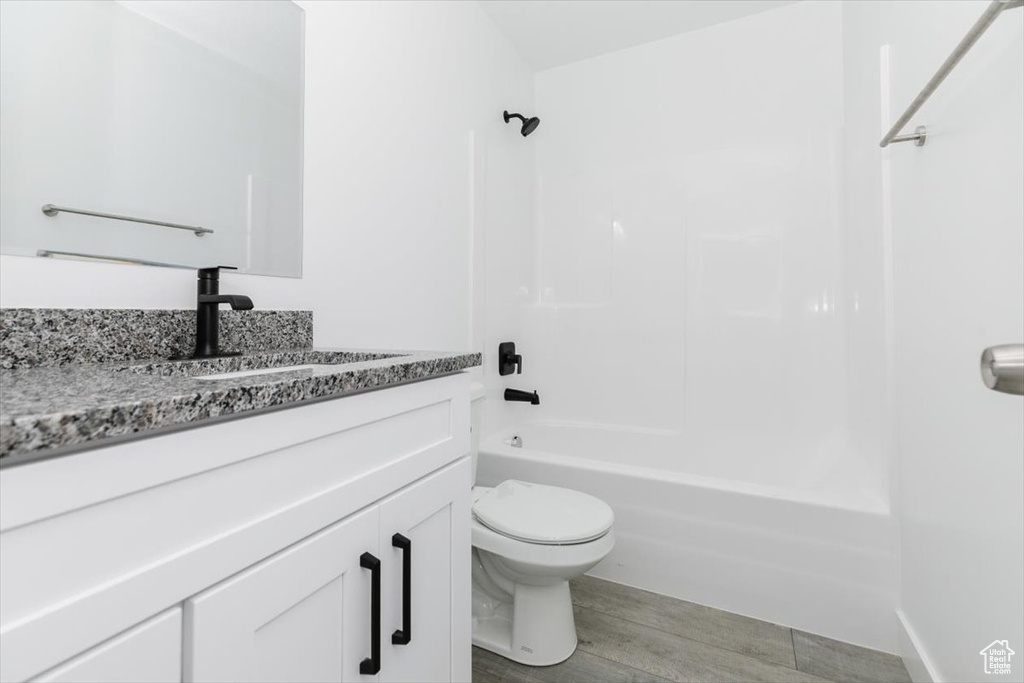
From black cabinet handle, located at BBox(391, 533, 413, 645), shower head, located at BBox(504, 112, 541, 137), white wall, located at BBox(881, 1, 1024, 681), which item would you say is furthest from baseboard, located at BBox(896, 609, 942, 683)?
shower head, located at BBox(504, 112, 541, 137)

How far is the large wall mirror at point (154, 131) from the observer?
0.83 m

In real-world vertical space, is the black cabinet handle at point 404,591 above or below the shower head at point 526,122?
below

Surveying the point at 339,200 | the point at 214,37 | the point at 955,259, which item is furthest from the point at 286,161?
the point at 955,259

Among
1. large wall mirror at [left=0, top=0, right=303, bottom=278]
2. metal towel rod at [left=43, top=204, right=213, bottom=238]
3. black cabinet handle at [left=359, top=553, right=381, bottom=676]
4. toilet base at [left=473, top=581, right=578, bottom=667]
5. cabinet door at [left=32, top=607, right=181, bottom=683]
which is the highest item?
large wall mirror at [left=0, top=0, right=303, bottom=278]

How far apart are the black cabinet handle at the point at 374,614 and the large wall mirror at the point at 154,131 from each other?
0.76m

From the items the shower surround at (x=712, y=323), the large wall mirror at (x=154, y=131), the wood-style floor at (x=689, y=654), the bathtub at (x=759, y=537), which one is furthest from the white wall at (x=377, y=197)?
the wood-style floor at (x=689, y=654)

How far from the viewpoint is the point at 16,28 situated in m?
0.81

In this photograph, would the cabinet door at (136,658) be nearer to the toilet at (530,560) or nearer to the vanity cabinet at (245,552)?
the vanity cabinet at (245,552)

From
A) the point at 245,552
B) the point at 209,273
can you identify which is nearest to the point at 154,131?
the point at 209,273

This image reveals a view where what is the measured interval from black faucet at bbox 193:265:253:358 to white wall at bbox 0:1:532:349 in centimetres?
7

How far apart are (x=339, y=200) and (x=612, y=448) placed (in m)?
1.81

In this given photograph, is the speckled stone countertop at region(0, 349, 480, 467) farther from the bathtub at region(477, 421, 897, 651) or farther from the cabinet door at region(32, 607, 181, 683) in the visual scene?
the bathtub at region(477, 421, 897, 651)

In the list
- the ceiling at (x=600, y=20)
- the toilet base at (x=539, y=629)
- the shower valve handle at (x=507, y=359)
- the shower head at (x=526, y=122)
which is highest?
the ceiling at (x=600, y=20)

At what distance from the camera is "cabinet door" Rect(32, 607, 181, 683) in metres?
0.42
